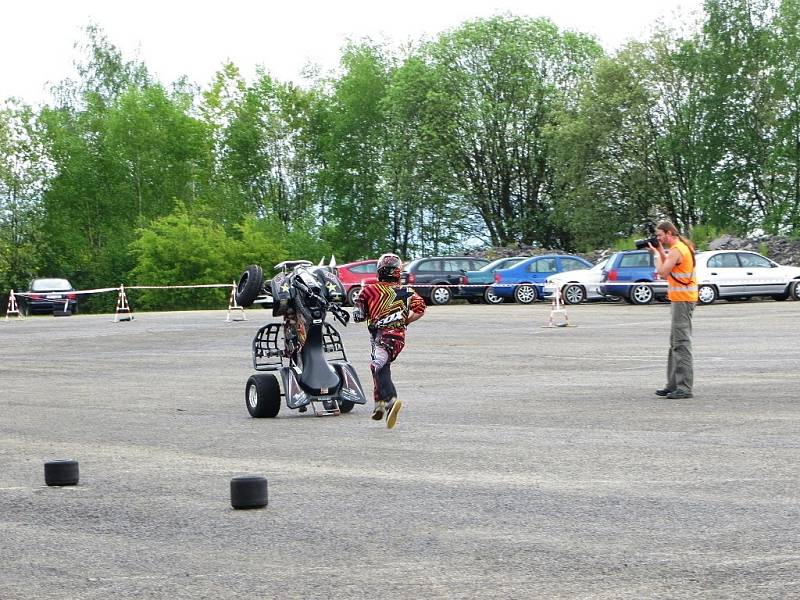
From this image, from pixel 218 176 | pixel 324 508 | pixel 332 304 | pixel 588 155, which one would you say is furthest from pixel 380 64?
pixel 324 508

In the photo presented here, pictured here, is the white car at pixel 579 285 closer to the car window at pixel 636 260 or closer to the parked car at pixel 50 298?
the car window at pixel 636 260

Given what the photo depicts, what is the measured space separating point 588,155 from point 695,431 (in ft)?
181

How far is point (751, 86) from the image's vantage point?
6650cm

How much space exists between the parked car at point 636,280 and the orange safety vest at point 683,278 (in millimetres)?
26103

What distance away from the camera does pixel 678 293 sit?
15336 millimetres

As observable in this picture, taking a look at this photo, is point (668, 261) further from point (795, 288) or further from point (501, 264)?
point (501, 264)

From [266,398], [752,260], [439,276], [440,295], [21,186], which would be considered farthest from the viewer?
[21,186]

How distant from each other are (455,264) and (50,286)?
17.4 meters

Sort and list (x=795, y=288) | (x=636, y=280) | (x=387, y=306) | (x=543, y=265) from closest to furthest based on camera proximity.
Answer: (x=387, y=306), (x=795, y=288), (x=636, y=280), (x=543, y=265)

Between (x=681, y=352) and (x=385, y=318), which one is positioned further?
(x=681, y=352)

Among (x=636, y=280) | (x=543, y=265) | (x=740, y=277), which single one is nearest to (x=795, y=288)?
(x=740, y=277)

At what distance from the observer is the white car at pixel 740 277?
40.6 meters

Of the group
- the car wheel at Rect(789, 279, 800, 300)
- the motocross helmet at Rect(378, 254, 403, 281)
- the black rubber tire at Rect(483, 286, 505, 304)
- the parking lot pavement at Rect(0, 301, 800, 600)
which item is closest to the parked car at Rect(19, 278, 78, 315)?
the black rubber tire at Rect(483, 286, 505, 304)

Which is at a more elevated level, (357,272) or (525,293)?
(357,272)
